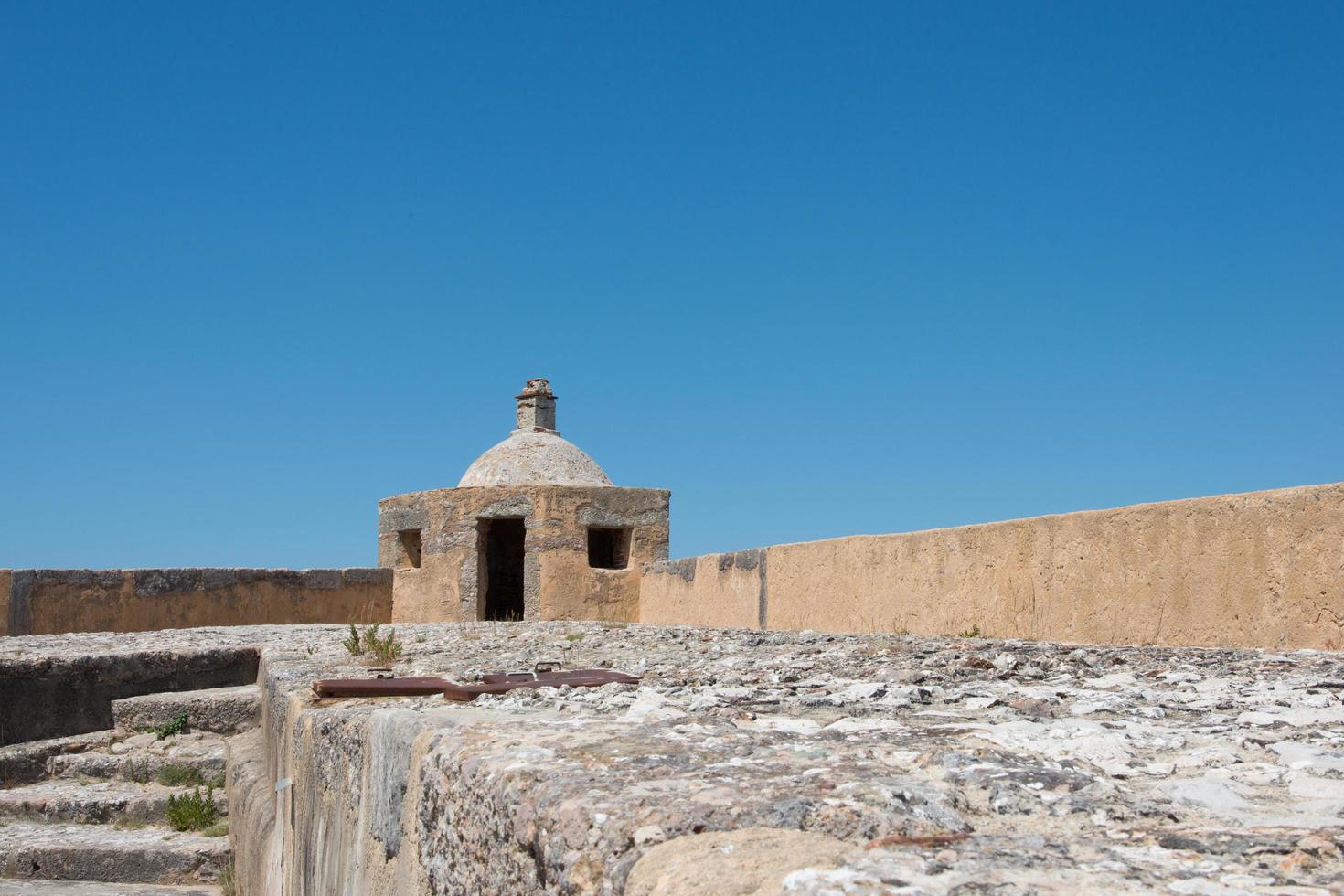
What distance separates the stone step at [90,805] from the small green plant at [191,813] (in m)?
0.10

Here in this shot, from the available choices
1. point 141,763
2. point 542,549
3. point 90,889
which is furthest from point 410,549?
point 90,889

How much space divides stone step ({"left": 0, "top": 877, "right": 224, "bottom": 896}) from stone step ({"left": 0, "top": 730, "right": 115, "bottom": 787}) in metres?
1.49

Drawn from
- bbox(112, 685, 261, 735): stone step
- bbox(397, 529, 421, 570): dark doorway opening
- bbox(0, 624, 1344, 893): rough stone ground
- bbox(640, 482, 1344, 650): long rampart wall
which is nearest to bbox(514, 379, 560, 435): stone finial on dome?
bbox(397, 529, 421, 570): dark doorway opening

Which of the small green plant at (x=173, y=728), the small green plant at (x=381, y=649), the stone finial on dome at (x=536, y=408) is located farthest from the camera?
the stone finial on dome at (x=536, y=408)

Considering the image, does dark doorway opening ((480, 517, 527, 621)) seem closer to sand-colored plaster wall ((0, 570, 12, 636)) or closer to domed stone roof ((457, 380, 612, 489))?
domed stone roof ((457, 380, 612, 489))

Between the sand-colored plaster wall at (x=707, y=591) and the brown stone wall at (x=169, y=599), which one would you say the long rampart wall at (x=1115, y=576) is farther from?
the brown stone wall at (x=169, y=599)

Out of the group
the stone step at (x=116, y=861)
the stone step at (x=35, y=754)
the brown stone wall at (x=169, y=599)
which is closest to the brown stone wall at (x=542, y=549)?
the brown stone wall at (x=169, y=599)

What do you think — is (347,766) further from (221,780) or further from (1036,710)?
(221,780)

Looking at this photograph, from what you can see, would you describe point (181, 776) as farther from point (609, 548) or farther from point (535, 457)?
point (535, 457)

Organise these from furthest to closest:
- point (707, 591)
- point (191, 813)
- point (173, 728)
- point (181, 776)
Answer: point (707, 591) → point (173, 728) → point (181, 776) → point (191, 813)

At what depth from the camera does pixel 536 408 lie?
20.1m

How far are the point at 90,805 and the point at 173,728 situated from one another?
39.1 inches

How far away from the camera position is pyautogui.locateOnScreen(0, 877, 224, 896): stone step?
5.23m

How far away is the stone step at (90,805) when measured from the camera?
6102 mm
